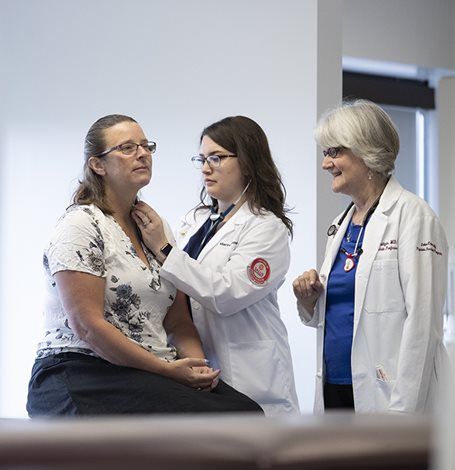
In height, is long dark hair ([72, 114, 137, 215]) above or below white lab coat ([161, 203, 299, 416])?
above

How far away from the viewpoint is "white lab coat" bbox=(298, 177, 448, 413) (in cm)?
281

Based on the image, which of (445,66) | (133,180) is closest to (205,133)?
(133,180)

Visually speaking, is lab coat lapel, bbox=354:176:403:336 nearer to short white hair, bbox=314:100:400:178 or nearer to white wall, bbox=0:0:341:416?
short white hair, bbox=314:100:400:178

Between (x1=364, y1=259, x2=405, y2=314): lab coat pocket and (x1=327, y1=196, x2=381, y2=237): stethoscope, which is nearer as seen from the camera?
(x1=364, y1=259, x2=405, y2=314): lab coat pocket

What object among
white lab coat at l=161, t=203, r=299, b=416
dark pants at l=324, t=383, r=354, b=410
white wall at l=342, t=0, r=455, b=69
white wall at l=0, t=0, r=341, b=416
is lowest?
dark pants at l=324, t=383, r=354, b=410

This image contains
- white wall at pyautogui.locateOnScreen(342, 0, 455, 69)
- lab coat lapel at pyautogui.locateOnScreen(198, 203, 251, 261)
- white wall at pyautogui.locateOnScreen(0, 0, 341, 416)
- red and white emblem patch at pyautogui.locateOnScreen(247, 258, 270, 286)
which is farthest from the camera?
white wall at pyautogui.locateOnScreen(342, 0, 455, 69)

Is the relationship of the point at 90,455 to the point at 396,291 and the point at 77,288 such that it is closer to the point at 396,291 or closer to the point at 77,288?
the point at 77,288

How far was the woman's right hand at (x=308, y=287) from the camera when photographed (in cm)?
301

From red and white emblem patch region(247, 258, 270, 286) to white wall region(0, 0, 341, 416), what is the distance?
96 centimetres

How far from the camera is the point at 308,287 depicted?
301 cm

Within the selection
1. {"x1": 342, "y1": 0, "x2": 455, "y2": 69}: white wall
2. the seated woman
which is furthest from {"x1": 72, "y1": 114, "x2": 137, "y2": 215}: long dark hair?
{"x1": 342, "y1": 0, "x2": 455, "y2": 69}: white wall

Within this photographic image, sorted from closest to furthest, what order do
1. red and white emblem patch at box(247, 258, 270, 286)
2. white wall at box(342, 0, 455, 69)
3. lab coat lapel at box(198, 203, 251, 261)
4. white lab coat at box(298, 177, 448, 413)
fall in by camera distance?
1. white lab coat at box(298, 177, 448, 413)
2. red and white emblem patch at box(247, 258, 270, 286)
3. lab coat lapel at box(198, 203, 251, 261)
4. white wall at box(342, 0, 455, 69)

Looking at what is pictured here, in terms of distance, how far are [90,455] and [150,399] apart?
2097 mm

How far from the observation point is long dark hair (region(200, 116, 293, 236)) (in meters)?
3.29
